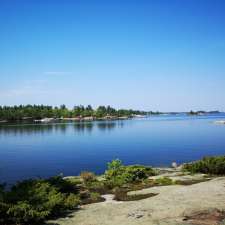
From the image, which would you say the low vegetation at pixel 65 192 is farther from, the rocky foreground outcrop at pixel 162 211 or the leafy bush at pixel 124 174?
the rocky foreground outcrop at pixel 162 211

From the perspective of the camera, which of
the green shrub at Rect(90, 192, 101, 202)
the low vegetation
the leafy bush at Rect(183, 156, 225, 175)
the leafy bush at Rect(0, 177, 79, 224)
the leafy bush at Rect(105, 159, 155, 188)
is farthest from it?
the leafy bush at Rect(183, 156, 225, 175)

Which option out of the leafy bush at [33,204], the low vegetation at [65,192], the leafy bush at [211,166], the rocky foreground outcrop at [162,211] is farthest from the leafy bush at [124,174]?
the leafy bush at [33,204]

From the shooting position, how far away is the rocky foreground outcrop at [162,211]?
1700cm

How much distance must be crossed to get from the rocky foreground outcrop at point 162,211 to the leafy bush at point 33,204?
2.91 ft

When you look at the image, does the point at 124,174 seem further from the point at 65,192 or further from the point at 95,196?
the point at 65,192

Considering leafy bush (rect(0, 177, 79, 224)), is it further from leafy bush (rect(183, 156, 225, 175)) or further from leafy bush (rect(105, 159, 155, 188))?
leafy bush (rect(183, 156, 225, 175))

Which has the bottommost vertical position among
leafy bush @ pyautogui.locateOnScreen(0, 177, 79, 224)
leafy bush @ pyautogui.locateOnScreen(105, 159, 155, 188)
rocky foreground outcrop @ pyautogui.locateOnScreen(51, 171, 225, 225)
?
leafy bush @ pyautogui.locateOnScreen(105, 159, 155, 188)

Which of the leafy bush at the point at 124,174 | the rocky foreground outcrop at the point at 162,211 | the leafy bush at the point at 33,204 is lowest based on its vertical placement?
the leafy bush at the point at 124,174

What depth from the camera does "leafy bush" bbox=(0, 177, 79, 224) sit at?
1677cm

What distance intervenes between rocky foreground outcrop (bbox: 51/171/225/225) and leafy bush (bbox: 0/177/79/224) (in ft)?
2.91

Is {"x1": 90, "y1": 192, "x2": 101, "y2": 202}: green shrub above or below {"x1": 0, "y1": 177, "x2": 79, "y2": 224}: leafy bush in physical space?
below

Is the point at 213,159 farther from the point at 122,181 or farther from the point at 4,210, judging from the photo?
the point at 4,210

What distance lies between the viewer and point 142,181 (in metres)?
31.9

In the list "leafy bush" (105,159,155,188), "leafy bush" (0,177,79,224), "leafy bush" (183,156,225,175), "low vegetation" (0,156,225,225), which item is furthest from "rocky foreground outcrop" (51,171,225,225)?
"leafy bush" (183,156,225,175)
